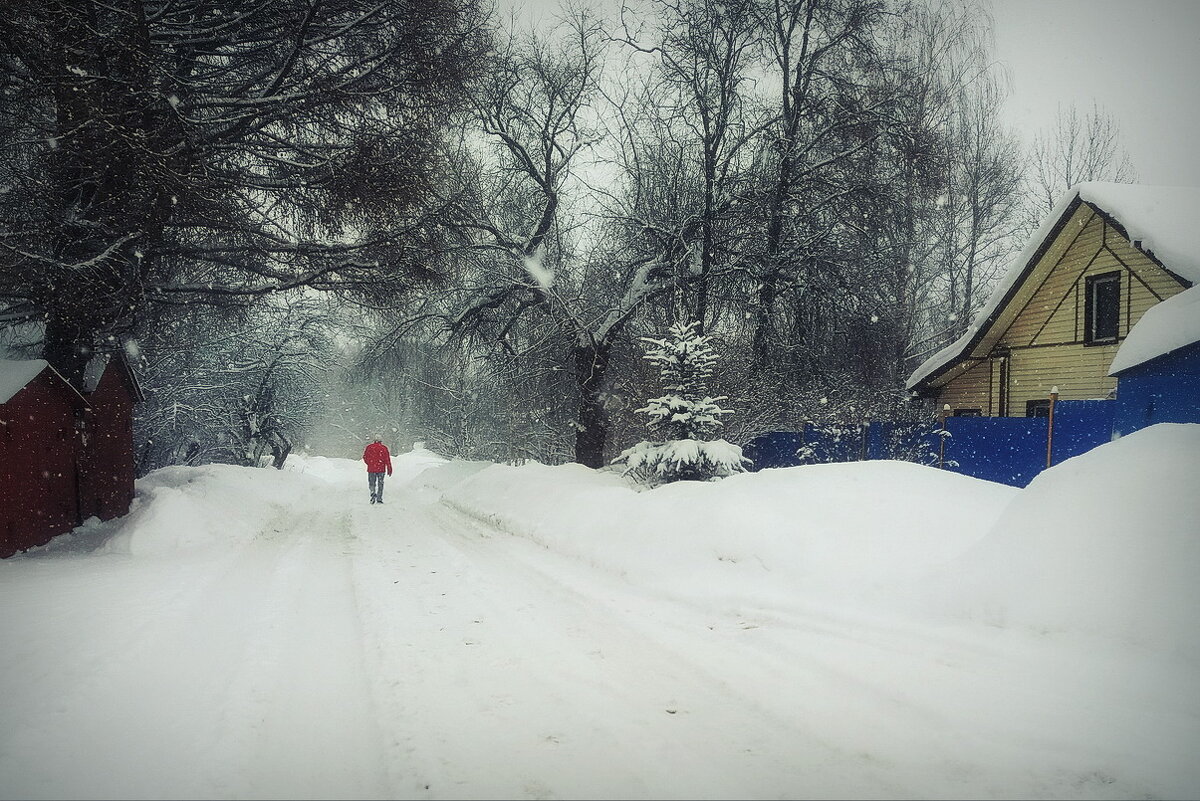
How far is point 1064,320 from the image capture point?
16.3 metres

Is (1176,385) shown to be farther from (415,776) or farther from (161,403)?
(161,403)

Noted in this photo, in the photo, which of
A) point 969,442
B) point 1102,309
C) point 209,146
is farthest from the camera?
point 1102,309

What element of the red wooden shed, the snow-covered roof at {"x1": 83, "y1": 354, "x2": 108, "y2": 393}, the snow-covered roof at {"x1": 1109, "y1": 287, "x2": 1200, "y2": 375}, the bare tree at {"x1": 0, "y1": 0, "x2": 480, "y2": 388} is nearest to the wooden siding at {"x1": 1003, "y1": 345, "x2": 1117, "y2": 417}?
the snow-covered roof at {"x1": 1109, "y1": 287, "x2": 1200, "y2": 375}

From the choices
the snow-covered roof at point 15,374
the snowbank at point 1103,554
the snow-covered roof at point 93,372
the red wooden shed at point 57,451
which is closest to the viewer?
the snowbank at point 1103,554

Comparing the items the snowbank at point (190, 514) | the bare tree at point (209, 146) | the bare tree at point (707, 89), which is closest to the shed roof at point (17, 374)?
the bare tree at point (209, 146)

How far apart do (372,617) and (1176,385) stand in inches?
486

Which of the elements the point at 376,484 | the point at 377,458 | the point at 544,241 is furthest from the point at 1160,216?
the point at 376,484

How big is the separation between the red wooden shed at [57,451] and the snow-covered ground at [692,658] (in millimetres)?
1632

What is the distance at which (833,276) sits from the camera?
1501 cm

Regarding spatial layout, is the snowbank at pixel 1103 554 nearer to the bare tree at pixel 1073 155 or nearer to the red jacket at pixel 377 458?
the red jacket at pixel 377 458

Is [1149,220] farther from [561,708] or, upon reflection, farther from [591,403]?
[561,708]

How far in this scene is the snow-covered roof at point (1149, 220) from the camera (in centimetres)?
1255

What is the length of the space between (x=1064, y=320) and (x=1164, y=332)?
6265 millimetres

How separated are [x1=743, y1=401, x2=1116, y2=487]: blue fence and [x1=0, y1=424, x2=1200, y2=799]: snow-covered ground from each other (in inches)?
219
